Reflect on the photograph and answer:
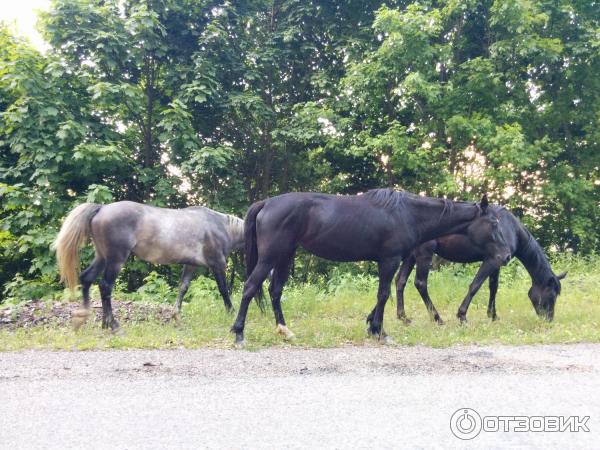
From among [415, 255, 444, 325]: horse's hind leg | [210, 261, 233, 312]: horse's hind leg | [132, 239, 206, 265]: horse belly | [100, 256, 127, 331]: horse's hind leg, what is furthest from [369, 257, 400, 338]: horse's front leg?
[100, 256, 127, 331]: horse's hind leg

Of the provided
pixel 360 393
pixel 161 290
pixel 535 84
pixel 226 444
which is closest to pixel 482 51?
pixel 535 84

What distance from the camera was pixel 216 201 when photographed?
39.8 feet

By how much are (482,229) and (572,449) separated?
487cm

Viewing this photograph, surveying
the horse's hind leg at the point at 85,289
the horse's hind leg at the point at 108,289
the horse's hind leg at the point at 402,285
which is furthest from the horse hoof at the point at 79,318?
the horse's hind leg at the point at 402,285

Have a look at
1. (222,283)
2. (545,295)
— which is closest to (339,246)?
(222,283)

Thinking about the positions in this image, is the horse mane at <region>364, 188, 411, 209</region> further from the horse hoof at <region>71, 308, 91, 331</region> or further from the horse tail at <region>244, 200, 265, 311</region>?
the horse hoof at <region>71, 308, 91, 331</region>

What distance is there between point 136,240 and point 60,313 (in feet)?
6.75

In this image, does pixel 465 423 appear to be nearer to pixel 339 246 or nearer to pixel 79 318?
pixel 339 246

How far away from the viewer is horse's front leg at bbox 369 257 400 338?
243 inches

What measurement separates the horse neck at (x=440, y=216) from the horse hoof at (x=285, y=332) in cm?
226

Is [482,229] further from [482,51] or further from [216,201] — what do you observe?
[482,51]

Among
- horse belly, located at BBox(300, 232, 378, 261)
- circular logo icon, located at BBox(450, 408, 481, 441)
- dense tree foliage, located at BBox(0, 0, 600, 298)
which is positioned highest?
dense tree foliage, located at BBox(0, 0, 600, 298)

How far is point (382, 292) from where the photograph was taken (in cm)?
628

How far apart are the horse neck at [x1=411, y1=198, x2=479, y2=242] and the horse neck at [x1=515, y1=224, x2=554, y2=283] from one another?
162cm
